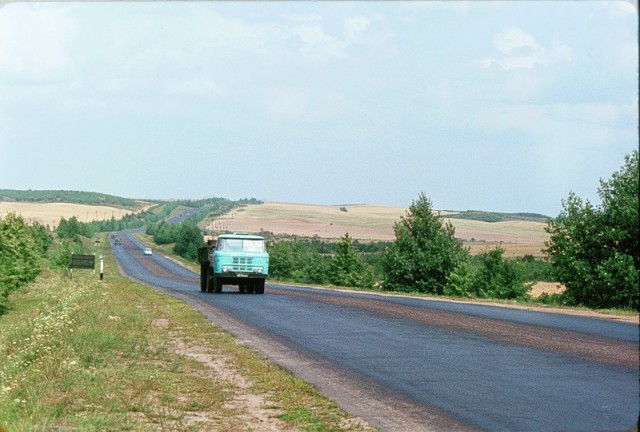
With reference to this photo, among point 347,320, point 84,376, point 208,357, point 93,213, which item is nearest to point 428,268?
point 347,320

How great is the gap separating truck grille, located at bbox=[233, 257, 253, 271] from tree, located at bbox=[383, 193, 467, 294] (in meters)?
26.1

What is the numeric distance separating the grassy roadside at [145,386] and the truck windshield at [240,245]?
1656 centimetres

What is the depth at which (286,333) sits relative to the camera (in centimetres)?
1892

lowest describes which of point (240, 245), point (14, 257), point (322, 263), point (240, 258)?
point (322, 263)

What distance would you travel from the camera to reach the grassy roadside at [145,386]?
851cm

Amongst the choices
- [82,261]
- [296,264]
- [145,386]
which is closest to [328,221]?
[296,264]

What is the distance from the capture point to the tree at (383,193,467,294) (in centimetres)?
5912

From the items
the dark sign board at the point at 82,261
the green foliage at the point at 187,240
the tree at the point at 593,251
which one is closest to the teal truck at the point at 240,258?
the tree at the point at 593,251

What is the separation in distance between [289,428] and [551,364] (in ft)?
19.5

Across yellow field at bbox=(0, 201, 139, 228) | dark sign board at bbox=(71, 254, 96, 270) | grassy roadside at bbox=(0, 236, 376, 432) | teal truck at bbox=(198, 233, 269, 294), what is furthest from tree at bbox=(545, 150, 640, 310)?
yellow field at bbox=(0, 201, 139, 228)

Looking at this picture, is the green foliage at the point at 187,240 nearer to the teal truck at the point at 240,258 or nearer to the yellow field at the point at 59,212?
the yellow field at the point at 59,212

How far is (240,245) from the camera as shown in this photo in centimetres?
3425

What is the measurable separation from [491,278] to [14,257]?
123 ft

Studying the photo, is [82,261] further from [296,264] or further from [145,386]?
[296,264]
